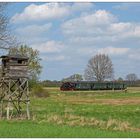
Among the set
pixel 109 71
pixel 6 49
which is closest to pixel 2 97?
pixel 6 49

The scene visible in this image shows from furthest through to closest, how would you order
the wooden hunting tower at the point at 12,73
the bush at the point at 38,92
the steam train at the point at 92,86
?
the steam train at the point at 92,86, the bush at the point at 38,92, the wooden hunting tower at the point at 12,73

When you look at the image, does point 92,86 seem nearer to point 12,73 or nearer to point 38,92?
point 38,92

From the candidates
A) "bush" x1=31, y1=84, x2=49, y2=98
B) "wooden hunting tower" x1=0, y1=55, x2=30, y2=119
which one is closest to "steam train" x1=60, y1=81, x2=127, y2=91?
"bush" x1=31, y1=84, x2=49, y2=98

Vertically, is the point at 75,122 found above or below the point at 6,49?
below

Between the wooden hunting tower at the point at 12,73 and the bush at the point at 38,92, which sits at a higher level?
the wooden hunting tower at the point at 12,73

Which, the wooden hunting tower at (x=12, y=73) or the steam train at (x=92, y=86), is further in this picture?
the steam train at (x=92, y=86)

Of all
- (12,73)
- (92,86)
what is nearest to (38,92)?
(92,86)

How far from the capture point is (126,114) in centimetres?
3569

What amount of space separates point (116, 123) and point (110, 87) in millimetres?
85423

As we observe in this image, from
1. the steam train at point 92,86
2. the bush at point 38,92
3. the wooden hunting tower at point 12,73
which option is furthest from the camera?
the steam train at point 92,86

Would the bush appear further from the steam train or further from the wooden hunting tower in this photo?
the wooden hunting tower

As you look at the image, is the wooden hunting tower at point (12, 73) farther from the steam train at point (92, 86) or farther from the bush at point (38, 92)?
the steam train at point (92, 86)

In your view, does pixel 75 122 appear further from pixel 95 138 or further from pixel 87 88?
pixel 87 88

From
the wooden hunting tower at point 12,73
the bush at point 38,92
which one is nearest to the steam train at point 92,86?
the bush at point 38,92
